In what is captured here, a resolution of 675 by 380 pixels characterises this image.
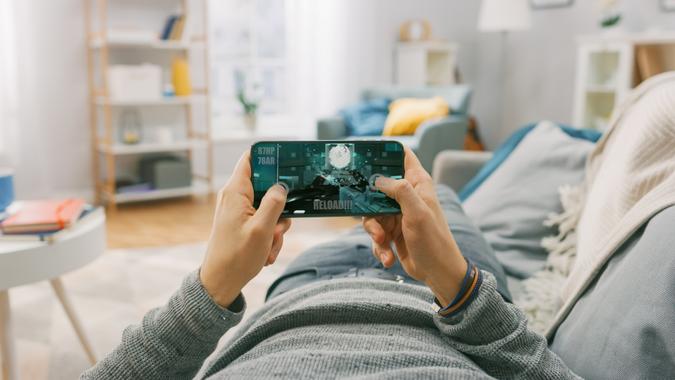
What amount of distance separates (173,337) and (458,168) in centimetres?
146

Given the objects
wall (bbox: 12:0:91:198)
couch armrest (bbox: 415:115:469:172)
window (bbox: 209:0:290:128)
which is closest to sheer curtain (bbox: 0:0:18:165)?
wall (bbox: 12:0:91:198)

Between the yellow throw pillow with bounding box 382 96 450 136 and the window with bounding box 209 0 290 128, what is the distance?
1.14 metres

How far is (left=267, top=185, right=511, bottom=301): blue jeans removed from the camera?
3.49 ft

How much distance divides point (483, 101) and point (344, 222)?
2.31 m

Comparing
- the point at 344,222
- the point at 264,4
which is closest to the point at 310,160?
the point at 344,222

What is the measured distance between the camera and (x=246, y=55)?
15.7 feet

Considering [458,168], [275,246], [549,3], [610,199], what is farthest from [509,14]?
[275,246]

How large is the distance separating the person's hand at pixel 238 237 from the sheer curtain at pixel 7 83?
3.66m

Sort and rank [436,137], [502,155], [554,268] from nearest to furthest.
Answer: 1. [554,268]
2. [502,155]
3. [436,137]

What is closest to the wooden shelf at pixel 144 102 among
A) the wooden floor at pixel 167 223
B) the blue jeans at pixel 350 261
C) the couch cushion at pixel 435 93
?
the wooden floor at pixel 167 223

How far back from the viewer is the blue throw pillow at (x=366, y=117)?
411 cm

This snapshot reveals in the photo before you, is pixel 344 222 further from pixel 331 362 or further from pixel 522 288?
pixel 331 362

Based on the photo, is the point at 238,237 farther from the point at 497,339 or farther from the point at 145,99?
the point at 145,99

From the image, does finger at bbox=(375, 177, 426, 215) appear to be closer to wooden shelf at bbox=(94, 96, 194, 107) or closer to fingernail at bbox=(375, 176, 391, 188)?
fingernail at bbox=(375, 176, 391, 188)
